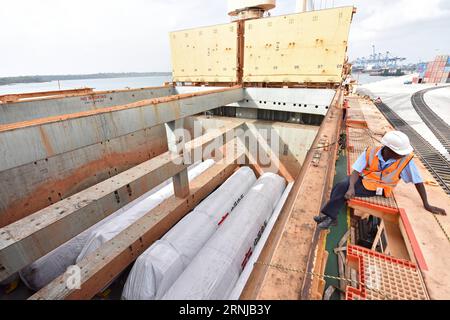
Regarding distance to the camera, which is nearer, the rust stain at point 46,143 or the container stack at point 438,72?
the rust stain at point 46,143

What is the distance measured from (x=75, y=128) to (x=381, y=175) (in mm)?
4791

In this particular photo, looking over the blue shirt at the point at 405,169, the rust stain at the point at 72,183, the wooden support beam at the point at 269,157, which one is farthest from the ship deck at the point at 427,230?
the rust stain at the point at 72,183

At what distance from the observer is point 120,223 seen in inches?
215

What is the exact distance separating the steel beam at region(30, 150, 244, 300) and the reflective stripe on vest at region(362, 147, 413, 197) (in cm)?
458

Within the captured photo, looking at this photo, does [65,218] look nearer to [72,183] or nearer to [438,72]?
[72,183]

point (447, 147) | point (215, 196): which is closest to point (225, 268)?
point (215, 196)

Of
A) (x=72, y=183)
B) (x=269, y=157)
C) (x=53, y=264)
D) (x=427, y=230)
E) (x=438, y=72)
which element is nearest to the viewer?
(x=427, y=230)

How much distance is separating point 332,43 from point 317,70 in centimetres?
100

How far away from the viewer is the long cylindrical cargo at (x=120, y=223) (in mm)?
5035

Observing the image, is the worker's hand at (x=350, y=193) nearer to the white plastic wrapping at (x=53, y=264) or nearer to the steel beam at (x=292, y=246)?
the steel beam at (x=292, y=246)

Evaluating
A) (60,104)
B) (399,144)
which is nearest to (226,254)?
(399,144)

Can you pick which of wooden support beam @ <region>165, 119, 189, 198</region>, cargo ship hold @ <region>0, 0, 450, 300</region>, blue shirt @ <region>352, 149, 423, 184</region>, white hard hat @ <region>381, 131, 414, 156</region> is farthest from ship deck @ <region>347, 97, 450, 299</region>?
wooden support beam @ <region>165, 119, 189, 198</region>

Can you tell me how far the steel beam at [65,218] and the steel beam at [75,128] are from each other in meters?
0.93

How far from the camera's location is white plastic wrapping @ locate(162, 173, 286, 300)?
13.0ft
